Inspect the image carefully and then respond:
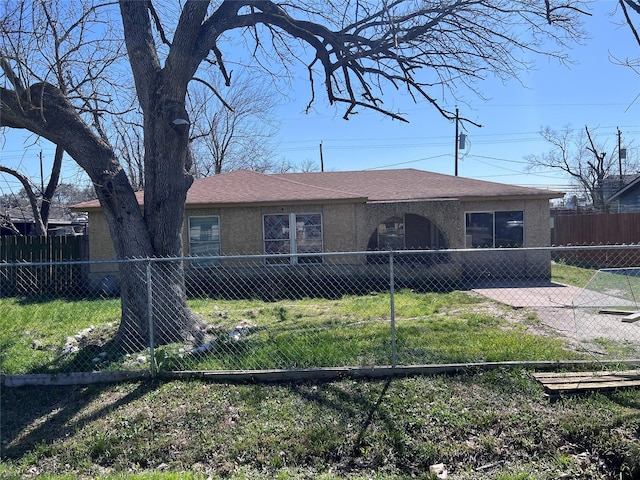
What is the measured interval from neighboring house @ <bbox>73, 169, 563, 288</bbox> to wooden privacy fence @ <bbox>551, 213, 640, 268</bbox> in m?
3.65

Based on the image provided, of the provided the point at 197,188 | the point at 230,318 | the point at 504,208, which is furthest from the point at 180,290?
the point at 504,208

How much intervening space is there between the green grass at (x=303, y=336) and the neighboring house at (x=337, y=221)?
10.8 ft

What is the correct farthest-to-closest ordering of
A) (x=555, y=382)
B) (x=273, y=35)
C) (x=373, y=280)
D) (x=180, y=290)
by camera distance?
1. (x=373, y=280)
2. (x=273, y=35)
3. (x=180, y=290)
4. (x=555, y=382)

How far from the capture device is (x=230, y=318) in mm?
8758

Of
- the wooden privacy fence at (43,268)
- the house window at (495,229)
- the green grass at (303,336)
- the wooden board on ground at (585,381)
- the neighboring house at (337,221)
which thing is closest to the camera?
the wooden board on ground at (585,381)

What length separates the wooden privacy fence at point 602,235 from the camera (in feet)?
52.6

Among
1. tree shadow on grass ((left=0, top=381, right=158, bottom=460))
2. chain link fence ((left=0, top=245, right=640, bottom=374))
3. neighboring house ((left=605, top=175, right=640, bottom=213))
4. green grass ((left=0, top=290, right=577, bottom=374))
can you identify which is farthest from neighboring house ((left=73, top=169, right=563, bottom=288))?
neighboring house ((left=605, top=175, right=640, bottom=213))

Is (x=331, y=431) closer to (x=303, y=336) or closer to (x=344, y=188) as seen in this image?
(x=303, y=336)

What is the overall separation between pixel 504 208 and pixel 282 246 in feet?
23.0

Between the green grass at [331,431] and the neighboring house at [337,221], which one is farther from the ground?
the neighboring house at [337,221]

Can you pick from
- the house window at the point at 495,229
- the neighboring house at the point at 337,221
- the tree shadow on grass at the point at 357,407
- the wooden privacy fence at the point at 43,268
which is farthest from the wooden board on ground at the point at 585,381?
the wooden privacy fence at the point at 43,268

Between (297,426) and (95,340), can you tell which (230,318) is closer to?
(95,340)

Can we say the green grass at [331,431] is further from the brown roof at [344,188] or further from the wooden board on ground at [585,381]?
the brown roof at [344,188]

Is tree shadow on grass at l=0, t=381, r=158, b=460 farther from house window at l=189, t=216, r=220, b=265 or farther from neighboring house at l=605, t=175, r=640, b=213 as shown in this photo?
neighboring house at l=605, t=175, r=640, b=213
